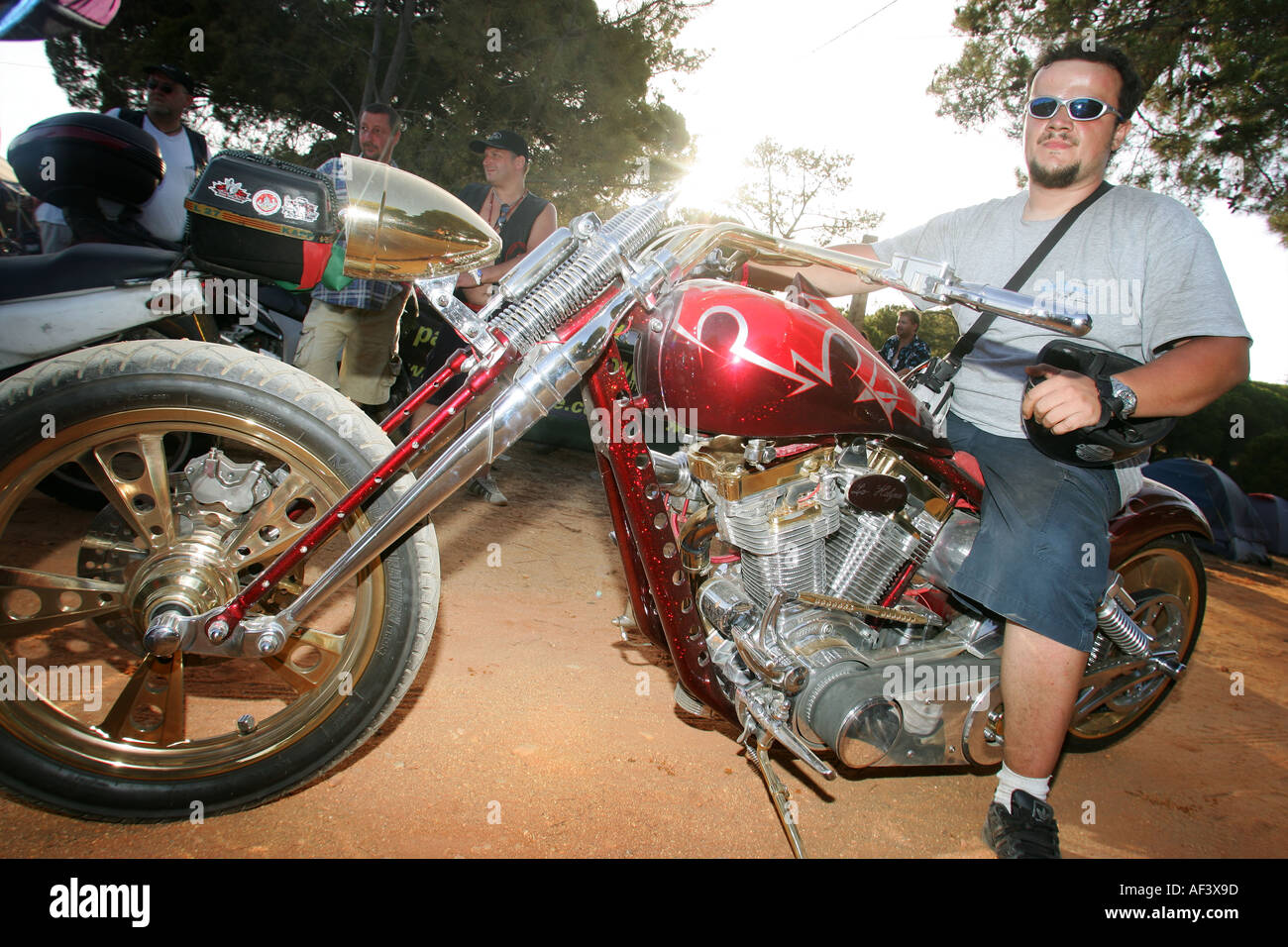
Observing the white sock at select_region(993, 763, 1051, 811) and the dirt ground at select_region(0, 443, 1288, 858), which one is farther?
the white sock at select_region(993, 763, 1051, 811)

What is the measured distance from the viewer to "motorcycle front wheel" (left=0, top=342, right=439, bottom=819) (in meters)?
1.48

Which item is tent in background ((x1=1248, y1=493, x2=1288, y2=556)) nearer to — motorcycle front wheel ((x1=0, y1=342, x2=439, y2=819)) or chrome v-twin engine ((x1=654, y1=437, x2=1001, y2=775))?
chrome v-twin engine ((x1=654, y1=437, x2=1001, y2=775))

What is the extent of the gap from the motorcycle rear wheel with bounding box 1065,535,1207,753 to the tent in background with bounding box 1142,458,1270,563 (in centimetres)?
645

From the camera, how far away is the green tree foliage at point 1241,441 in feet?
34.8

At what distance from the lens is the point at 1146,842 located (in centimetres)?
234

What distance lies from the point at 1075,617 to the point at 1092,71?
1.59 m

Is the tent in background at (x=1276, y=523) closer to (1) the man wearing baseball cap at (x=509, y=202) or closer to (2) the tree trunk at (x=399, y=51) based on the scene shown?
(1) the man wearing baseball cap at (x=509, y=202)

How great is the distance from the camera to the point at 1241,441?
1202 cm

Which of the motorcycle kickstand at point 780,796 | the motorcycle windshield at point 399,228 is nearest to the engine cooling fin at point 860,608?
the motorcycle kickstand at point 780,796

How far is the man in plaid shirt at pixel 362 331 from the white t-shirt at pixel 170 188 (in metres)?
0.77

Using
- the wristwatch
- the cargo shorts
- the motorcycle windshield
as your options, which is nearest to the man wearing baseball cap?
the cargo shorts

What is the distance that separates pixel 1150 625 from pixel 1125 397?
4.96 ft

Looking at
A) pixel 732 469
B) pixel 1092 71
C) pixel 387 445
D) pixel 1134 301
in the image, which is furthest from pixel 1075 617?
pixel 387 445
